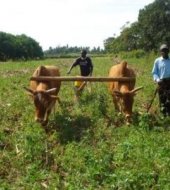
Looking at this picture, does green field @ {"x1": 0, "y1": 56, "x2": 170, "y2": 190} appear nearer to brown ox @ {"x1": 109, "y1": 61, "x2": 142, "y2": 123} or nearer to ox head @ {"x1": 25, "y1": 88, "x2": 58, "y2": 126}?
ox head @ {"x1": 25, "y1": 88, "x2": 58, "y2": 126}

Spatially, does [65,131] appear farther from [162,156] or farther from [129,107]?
[162,156]

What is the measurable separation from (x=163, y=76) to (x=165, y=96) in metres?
0.58

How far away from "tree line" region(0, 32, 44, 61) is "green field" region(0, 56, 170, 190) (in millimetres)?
64692

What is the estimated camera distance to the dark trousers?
1138 centimetres

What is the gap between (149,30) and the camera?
69.1 meters

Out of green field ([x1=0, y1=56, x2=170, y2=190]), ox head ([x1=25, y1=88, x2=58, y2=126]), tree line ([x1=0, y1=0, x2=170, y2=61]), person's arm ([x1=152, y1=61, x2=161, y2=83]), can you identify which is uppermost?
tree line ([x1=0, y1=0, x2=170, y2=61])

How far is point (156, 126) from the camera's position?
10.8 m

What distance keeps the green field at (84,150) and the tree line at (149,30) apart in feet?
182

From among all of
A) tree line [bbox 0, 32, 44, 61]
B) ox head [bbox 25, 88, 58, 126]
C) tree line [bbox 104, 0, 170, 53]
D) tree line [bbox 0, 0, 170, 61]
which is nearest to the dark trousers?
ox head [bbox 25, 88, 58, 126]

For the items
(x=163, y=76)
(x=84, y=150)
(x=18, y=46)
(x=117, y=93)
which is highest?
(x=18, y=46)

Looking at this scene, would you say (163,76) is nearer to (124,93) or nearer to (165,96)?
(165,96)

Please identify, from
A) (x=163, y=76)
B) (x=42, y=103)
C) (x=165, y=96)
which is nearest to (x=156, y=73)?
(x=163, y=76)

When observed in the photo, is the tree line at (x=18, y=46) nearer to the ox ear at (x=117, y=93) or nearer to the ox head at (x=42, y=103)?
the ox ear at (x=117, y=93)

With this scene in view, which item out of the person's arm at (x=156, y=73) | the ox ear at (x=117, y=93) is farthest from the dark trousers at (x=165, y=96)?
the ox ear at (x=117, y=93)
